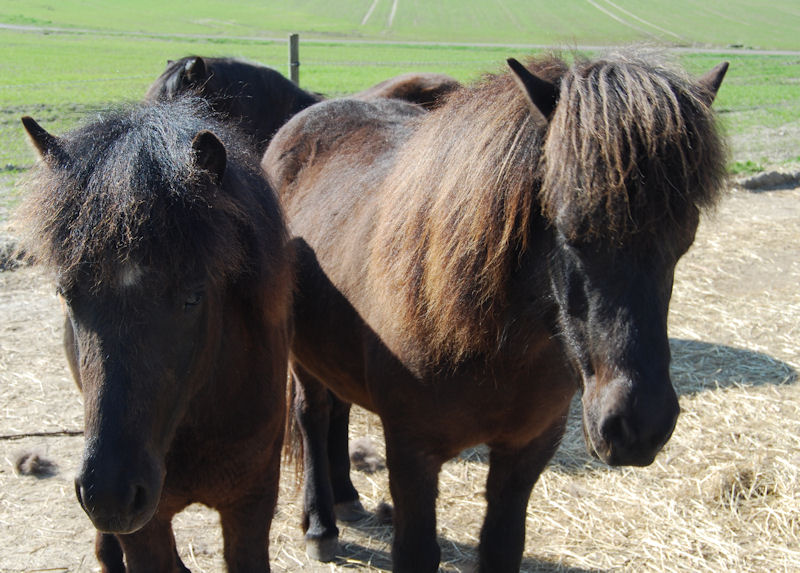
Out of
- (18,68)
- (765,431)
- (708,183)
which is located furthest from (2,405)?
(18,68)

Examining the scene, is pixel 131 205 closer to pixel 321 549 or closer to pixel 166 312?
pixel 166 312

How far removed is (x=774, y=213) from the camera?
29.3 feet

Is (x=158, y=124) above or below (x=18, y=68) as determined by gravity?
above

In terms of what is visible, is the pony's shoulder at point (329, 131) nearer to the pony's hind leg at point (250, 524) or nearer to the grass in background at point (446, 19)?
the pony's hind leg at point (250, 524)

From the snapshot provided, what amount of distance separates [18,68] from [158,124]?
70.3 feet

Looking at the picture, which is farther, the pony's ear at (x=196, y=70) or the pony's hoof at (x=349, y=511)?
the pony's ear at (x=196, y=70)

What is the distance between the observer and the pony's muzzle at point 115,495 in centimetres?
193

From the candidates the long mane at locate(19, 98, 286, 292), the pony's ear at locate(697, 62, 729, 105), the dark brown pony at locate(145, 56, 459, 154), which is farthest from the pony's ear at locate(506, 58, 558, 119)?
the dark brown pony at locate(145, 56, 459, 154)

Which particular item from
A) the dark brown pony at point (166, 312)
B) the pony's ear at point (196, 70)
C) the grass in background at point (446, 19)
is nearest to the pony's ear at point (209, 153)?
the dark brown pony at point (166, 312)

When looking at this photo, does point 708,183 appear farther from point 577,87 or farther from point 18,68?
point 18,68

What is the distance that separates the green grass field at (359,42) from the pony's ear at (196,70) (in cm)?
117

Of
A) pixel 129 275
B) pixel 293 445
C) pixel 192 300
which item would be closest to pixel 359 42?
pixel 293 445

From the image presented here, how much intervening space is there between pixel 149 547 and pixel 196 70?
13.3 ft

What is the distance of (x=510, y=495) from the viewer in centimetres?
304
